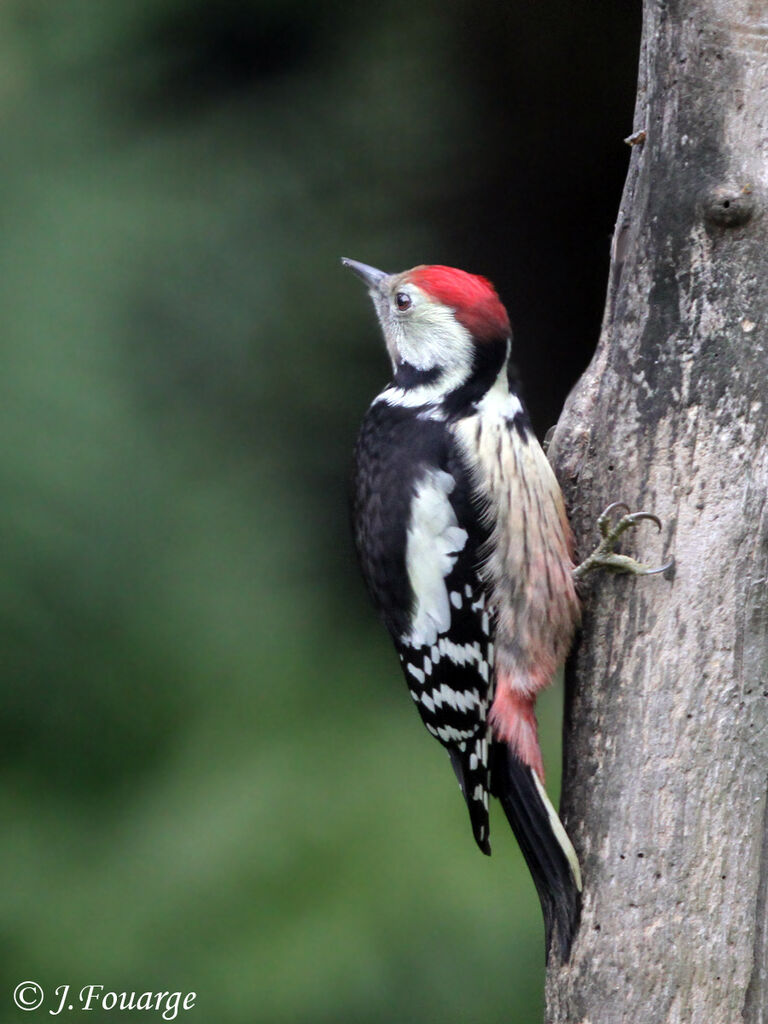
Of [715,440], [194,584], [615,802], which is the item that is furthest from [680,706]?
[194,584]

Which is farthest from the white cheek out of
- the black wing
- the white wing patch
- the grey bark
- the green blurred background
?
the green blurred background

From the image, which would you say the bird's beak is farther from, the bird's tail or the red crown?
the bird's tail

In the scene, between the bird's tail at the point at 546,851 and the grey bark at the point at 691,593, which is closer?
the grey bark at the point at 691,593

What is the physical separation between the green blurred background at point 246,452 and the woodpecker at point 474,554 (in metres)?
0.96

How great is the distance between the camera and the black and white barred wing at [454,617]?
7.36 ft

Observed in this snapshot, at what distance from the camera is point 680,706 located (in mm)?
1962

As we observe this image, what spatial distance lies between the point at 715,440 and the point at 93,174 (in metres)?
2.41

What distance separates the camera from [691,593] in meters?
1.98

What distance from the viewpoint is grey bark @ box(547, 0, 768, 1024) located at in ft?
6.33

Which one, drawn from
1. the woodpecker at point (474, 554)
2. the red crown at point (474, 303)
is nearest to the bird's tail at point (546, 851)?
the woodpecker at point (474, 554)

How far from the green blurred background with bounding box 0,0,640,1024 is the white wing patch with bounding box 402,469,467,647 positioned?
1079 mm

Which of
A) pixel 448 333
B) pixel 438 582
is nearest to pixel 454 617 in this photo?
pixel 438 582

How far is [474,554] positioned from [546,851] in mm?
522

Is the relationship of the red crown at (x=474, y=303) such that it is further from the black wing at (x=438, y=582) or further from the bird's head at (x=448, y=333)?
the black wing at (x=438, y=582)
